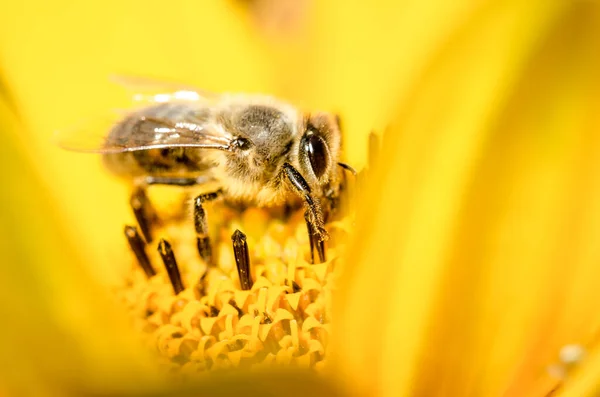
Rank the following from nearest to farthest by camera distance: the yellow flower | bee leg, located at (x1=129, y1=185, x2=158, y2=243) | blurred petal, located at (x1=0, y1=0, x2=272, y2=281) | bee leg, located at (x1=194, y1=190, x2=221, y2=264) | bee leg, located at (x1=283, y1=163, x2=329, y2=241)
Result: the yellow flower, bee leg, located at (x1=283, y1=163, x2=329, y2=241), bee leg, located at (x1=194, y1=190, x2=221, y2=264), bee leg, located at (x1=129, y1=185, x2=158, y2=243), blurred petal, located at (x1=0, y1=0, x2=272, y2=281)

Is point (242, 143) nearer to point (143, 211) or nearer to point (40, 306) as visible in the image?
point (143, 211)

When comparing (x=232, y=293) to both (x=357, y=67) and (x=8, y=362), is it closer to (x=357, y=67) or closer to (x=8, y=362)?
(x=8, y=362)

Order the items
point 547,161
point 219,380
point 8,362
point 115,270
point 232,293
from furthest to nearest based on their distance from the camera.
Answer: point 115,270 → point 232,293 → point 547,161 → point 8,362 → point 219,380

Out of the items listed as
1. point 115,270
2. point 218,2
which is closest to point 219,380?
point 115,270

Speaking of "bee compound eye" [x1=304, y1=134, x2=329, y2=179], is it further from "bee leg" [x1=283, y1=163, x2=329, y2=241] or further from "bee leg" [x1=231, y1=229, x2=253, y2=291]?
"bee leg" [x1=231, y1=229, x2=253, y2=291]

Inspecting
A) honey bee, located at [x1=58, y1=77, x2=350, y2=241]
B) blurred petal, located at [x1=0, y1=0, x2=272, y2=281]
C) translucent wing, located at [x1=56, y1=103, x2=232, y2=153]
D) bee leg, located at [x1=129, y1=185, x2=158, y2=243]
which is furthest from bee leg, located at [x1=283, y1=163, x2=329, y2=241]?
blurred petal, located at [x1=0, y1=0, x2=272, y2=281]

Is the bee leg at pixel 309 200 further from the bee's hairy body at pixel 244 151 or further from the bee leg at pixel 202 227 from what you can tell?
the bee leg at pixel 202 227

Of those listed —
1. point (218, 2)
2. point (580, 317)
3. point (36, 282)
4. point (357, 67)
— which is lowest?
point (580, 317)

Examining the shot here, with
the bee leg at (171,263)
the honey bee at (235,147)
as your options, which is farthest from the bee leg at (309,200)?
the bee leg at (171,263)
